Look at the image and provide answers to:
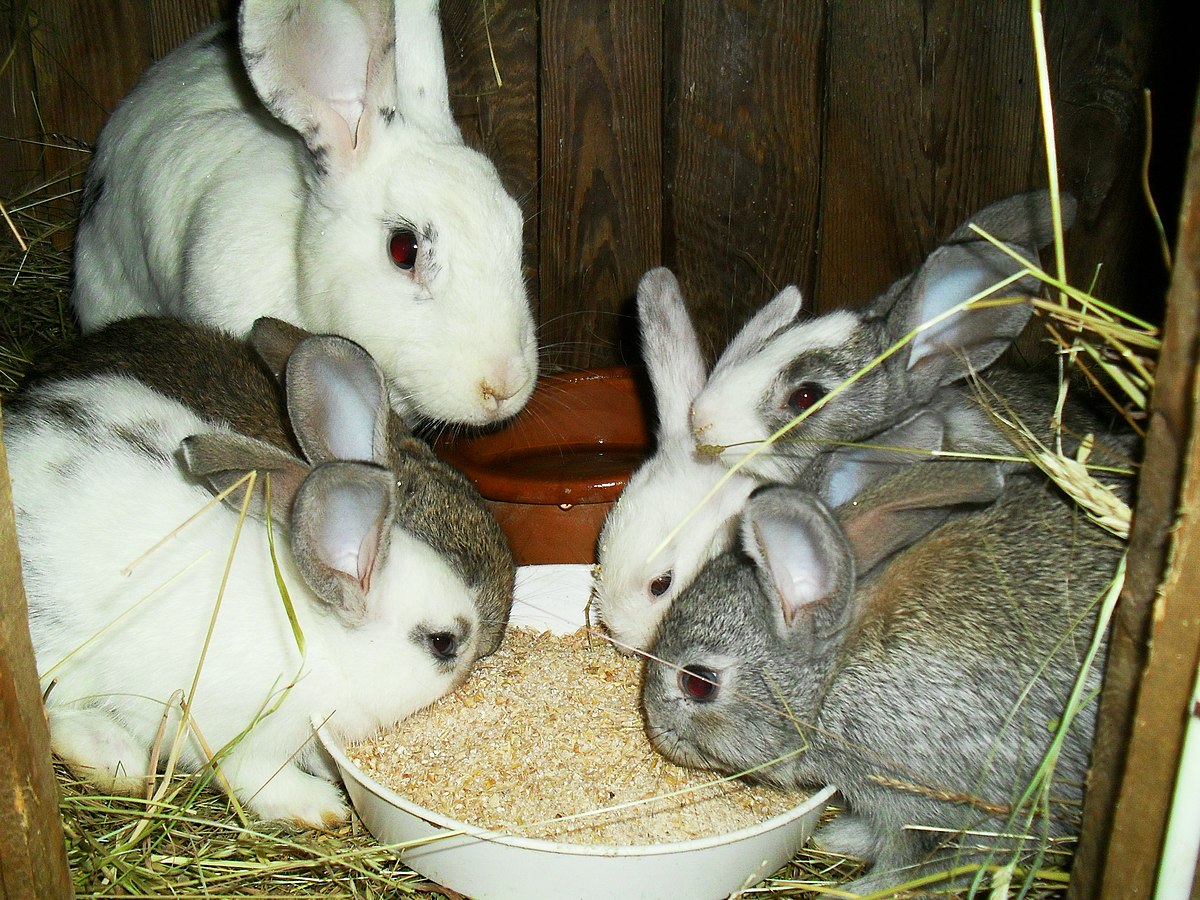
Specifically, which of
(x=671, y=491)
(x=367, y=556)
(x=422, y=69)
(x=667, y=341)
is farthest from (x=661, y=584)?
(x=422, y=69)

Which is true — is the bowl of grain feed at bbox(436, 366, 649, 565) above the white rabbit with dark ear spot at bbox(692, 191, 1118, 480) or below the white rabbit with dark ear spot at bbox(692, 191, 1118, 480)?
below

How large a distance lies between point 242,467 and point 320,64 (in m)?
1.10

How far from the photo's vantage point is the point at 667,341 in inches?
129

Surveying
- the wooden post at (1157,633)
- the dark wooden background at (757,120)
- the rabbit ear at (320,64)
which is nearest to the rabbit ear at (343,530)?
the rabbit ear at (320,64)

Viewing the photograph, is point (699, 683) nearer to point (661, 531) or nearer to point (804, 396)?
point (661, 531)

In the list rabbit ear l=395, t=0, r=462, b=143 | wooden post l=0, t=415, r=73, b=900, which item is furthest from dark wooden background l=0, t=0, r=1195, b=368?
wooden post l=0, t=415, r=73, b=900

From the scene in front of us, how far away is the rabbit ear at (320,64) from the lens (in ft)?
9.08

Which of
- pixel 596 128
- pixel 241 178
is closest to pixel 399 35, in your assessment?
pixel 241 178

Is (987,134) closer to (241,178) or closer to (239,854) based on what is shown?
(241,178)

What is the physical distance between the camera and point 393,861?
259cm

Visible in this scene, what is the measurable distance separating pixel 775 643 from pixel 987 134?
7.36ft

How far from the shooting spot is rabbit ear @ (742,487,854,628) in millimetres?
2111

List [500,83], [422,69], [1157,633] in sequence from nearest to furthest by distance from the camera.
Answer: [1157,633]
[422,69]
[500,83]

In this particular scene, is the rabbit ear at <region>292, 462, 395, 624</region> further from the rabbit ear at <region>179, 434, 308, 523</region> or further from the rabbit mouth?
the rabbit mouth
